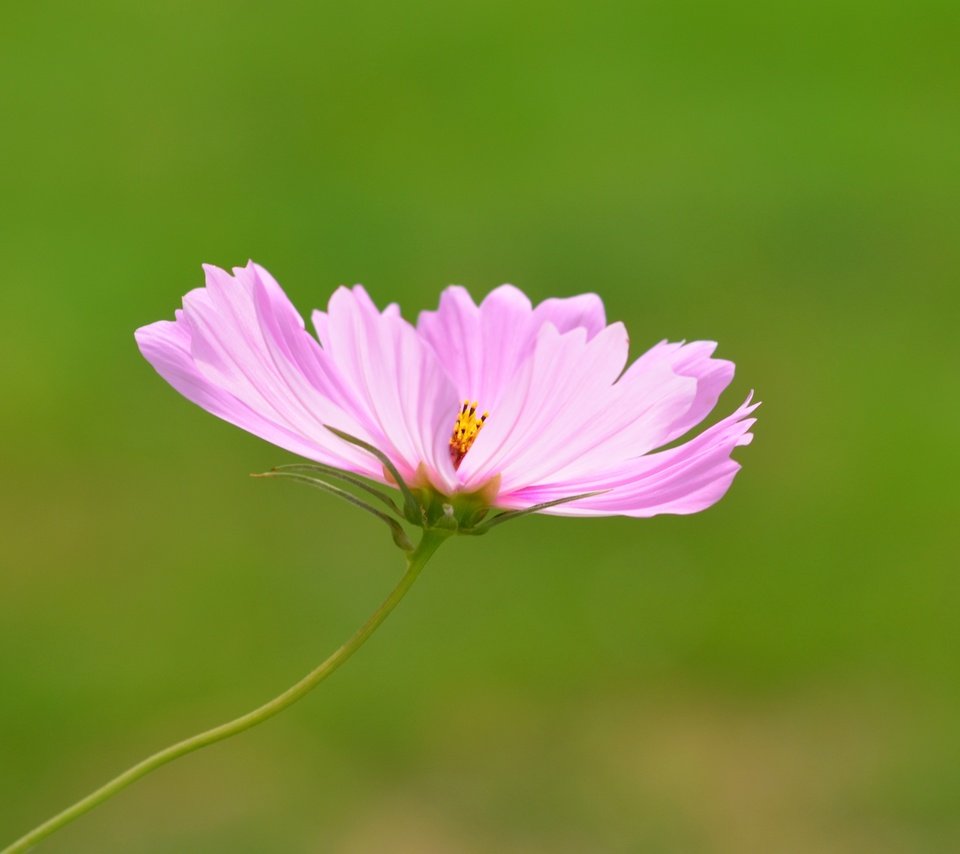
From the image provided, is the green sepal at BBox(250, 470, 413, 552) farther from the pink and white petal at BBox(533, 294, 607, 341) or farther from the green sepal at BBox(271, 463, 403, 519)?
the pink and white petal at BBox(533, 294, 607, 341)

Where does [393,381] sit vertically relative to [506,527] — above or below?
below

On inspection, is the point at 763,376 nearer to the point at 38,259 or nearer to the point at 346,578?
the point at 346,578

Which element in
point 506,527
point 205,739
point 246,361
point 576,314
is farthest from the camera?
point 506,527

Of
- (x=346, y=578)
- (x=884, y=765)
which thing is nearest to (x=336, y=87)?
(x=346, y=578)

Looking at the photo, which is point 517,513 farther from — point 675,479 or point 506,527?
point 506,527

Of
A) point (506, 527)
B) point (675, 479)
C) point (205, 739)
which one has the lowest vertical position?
point (205, 739)

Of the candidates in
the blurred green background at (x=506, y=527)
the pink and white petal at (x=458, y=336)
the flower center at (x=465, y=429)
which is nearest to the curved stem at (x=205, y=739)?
the pink and white petal at (x=458, y=336)

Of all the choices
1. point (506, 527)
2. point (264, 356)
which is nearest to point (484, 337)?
point (264, 356)

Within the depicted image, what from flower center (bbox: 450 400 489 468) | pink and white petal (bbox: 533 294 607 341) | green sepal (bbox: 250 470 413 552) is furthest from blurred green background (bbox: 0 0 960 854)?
green sepal (bbox: 250 470 413 552)
